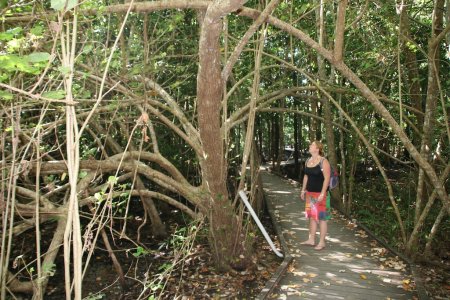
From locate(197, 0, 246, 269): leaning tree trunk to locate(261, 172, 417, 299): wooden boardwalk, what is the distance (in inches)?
43.0

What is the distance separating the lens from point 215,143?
4.68 meters

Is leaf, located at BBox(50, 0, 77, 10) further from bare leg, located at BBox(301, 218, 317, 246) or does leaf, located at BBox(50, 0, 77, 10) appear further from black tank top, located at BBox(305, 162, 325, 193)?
bare leg, located at BBox(301, 218, 317, 246)

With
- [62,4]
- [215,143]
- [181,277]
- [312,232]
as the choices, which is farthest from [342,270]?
[62,4]

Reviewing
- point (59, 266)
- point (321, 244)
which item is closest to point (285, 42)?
point (321, 244)

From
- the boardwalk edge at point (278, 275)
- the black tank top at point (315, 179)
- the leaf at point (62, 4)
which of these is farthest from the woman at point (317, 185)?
the leaf at point (62, 4)

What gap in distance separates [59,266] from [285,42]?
9.36 m

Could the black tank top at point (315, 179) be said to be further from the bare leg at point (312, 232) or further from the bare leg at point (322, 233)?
the bare leg at point (312, 232)

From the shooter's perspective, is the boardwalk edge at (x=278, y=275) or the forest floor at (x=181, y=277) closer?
the boardwalk edge at (x=278, y=275)

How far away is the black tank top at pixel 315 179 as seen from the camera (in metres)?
5.37

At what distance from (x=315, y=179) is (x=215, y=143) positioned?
182 cm

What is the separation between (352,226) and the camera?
7363 mm

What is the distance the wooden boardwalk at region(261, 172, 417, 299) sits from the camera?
4562 millimetres

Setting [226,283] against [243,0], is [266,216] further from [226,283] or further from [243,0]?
[243,0]

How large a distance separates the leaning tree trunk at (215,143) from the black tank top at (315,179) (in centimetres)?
132
